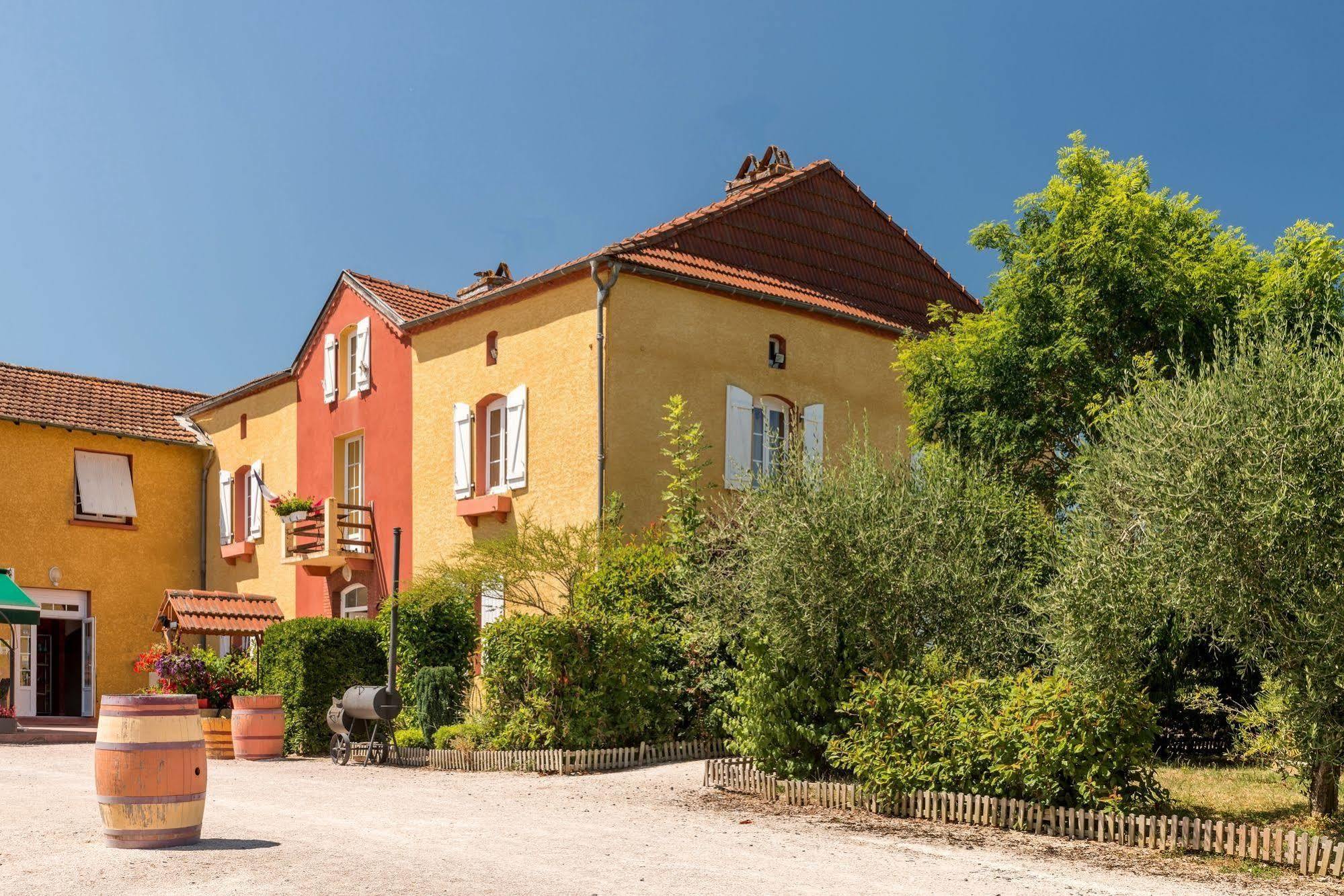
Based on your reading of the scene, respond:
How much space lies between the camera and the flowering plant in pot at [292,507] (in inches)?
977

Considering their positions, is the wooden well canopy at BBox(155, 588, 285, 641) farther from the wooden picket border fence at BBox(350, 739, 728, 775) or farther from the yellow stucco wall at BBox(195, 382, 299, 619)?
the wooden picket border fence at BBox(350, 739, 728, 775)

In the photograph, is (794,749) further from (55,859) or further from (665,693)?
(55,859)

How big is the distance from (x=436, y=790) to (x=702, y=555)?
4.35 m

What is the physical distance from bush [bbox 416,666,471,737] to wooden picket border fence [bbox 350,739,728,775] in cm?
63

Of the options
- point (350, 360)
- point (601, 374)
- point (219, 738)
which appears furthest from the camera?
point (350, 360)

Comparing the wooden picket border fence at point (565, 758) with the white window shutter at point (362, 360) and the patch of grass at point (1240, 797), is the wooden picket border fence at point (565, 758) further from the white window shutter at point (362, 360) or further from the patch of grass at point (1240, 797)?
the white window shutter at point (362, 360)

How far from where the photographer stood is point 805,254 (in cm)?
2420

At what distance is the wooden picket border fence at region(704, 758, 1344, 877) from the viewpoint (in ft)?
31.5

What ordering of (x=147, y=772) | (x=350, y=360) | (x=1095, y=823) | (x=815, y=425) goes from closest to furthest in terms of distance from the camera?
1. (x=147, y=772)
2. (x=1095, y=823)
3. (x=815, y=425)
4. (x=350, y=360)

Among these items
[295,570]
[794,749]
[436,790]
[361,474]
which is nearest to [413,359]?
[361,474]

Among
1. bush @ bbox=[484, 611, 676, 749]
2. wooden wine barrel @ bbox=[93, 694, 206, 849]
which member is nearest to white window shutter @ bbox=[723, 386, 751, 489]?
bush @ bbox=[484, 611, 676, 749]

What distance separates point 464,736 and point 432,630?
9.51 ft

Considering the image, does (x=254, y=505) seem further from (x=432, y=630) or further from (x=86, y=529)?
(x=432, y=630)

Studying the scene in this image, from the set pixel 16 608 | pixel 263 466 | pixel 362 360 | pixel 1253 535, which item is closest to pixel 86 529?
pixel 263 466
